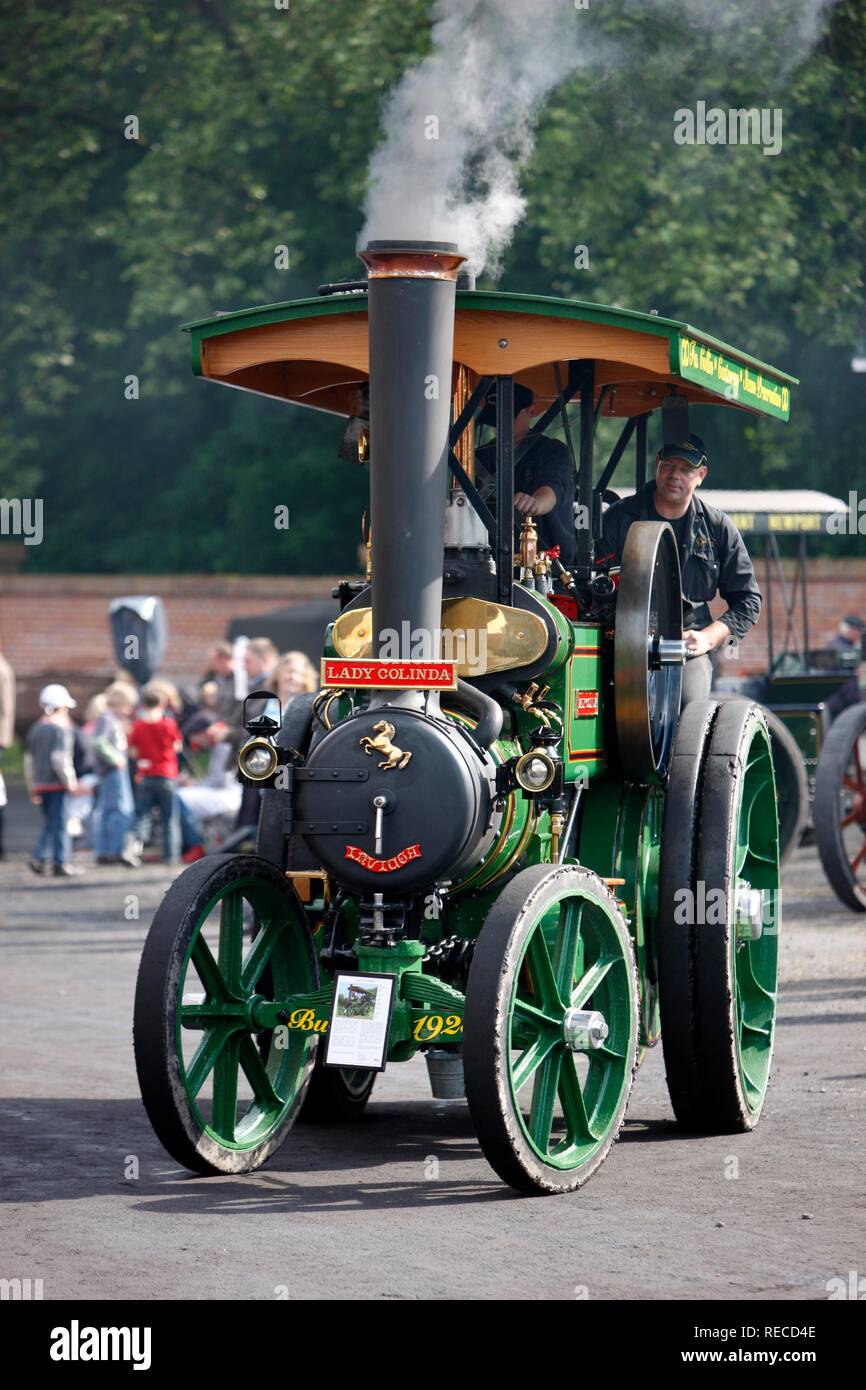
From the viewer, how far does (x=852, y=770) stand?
44.0 feet

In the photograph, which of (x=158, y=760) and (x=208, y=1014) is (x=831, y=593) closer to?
(x=158, y=760)

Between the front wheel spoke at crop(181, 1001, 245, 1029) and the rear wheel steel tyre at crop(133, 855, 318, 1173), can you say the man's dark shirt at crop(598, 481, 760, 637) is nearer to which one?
the rear wheel steel tyre at crop(133, 855, 318, 1173)

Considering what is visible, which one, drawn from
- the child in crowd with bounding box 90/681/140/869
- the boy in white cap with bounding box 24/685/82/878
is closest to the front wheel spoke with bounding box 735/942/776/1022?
the boy in white cap with bounding box 24/685/82/878

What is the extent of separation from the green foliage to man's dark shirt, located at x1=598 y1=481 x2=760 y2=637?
29.5 feet

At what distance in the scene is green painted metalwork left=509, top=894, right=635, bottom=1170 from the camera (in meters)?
5.31

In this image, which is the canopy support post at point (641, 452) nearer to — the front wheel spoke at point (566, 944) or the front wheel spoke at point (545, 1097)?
the front wheel spoke at point (566, 944)

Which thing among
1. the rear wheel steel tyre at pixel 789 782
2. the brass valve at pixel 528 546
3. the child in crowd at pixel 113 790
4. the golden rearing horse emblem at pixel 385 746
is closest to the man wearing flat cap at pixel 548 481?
the brass valve at pixel 528 546

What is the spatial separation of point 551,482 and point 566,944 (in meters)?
1.54

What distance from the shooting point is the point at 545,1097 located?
17.5ft

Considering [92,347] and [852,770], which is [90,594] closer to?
[92,347]
